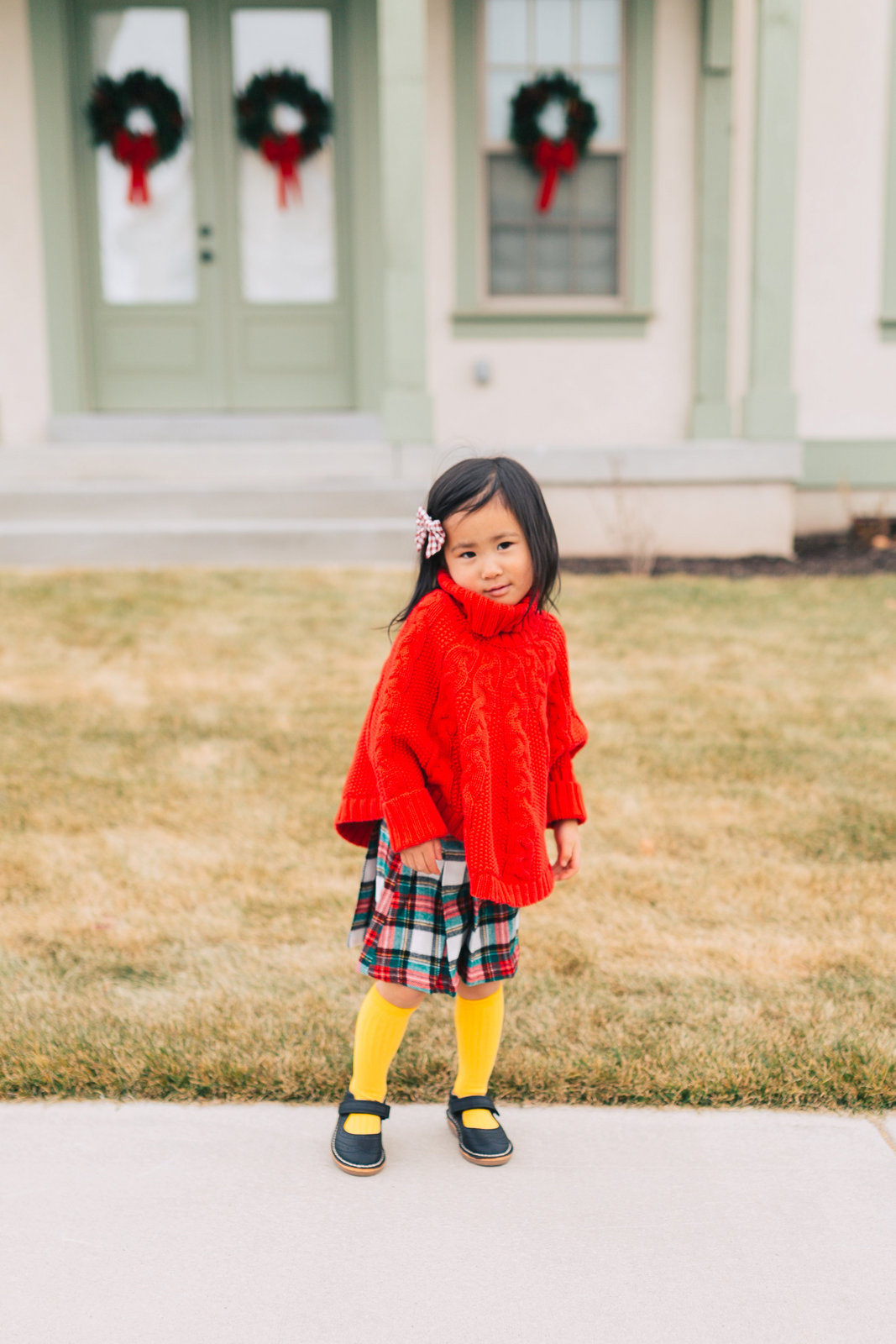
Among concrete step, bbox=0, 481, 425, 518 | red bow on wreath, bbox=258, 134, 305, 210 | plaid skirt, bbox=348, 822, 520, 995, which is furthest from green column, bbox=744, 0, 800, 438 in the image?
plaid skirt, bbox=348, 822, 520, 995

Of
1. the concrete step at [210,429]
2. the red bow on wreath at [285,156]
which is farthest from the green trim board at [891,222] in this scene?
the red bow on wreath at [285,156]

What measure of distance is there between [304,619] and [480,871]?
411cm

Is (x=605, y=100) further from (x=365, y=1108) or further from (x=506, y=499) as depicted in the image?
(x=365, y=1108)

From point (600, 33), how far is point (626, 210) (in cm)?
120

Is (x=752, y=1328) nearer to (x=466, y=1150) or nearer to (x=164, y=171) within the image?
(x=466, y=1150)

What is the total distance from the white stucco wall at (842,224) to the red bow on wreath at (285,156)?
11.8 feet

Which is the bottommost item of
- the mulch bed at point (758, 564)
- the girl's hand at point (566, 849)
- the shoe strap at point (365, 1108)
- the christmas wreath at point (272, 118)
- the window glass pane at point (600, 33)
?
the shoe strap at point (365, 1108)

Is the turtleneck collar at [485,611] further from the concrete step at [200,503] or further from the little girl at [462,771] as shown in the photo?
the concrete step at [200,503]

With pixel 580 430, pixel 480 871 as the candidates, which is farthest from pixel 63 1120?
pixel 580 430

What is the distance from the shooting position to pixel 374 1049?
7.19 ft

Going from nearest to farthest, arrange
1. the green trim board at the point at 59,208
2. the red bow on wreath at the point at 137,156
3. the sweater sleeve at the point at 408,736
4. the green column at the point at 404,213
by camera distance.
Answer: the sweater sleeve at the point at 408,736, the green column at the point at 404,213, the green trim board at the point at 59,208, the red bow on wreath at the point at 137,156

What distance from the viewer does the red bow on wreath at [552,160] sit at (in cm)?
853

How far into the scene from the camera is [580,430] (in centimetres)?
891

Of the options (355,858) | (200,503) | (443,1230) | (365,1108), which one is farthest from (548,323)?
(443,1230)
